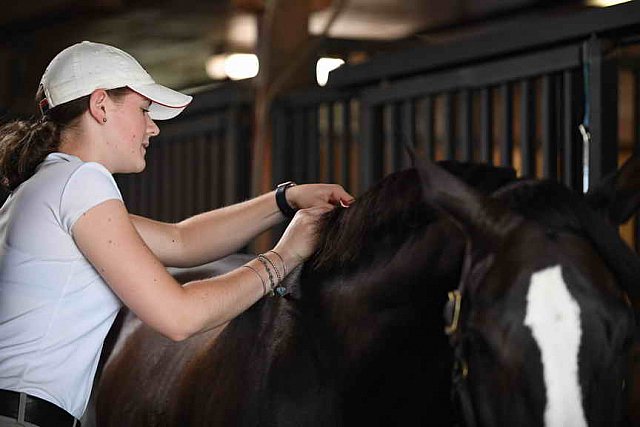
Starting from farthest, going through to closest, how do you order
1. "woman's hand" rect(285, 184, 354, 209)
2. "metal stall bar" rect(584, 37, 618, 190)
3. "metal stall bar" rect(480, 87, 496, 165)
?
1. "metal stall bar" rect(480, 87, 496, 165)
2. "metal stall bar" rect(584, 37, 618, 190)
3. "woman's hand" rect(285, 184, 354, 209)

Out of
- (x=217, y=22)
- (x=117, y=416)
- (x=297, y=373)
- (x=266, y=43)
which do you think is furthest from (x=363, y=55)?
(x=297, y=373)

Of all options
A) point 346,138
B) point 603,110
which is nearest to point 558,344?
point 603,110

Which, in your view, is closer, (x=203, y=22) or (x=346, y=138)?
(x=346, y=138)

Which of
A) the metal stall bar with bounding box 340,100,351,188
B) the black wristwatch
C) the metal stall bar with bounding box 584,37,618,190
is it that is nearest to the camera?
the black wristwatch

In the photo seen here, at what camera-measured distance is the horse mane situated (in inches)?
65.1

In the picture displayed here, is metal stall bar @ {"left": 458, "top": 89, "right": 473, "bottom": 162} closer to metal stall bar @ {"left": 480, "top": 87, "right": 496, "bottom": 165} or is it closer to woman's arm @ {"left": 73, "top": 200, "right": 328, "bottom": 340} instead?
metal stall bar @ {"left": 480, "top": 87, "right": 496, "bottom": 165}

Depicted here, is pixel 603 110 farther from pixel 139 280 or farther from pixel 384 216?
pixel 139 280

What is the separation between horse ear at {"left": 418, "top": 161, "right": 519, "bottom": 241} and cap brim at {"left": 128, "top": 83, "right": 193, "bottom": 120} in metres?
0.54

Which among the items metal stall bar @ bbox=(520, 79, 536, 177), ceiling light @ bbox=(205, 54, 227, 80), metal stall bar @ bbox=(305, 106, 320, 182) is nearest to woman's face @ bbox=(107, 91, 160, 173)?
metal stall bar @ bbox=(520, 79, 536, 177)

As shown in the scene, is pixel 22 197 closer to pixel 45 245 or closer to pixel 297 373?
pixel 45 245

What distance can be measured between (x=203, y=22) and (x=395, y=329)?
4572 millimetres

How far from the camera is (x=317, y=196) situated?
2.10m

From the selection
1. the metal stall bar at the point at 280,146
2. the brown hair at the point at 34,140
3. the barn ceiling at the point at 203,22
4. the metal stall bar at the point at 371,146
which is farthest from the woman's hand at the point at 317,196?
the barn ceiling at the point at 203,22

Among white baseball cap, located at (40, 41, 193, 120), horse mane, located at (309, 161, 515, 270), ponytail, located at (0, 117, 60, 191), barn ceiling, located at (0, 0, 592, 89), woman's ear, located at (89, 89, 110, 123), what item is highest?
barn ceiling, located at (0, 0, 592, 89)
